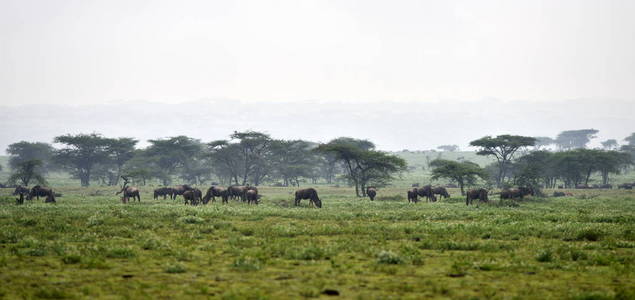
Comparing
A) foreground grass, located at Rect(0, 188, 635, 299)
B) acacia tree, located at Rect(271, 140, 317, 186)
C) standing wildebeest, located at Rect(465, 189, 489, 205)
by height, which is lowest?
foreground grass, located at Rect(0, 188, 635, 299)

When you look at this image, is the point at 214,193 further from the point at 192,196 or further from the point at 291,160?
the point at 291,160

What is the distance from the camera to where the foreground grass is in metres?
11.7

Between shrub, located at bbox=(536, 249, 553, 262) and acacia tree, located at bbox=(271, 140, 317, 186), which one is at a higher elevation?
acacia tree, located at bbox=(271, 140, 317, 186)

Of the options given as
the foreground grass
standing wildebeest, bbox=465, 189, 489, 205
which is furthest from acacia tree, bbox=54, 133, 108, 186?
standing wildebeest, bbox=465, 189, 489, 205

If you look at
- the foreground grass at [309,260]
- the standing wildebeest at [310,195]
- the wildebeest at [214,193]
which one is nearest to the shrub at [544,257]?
the foreground grass at [309,260]

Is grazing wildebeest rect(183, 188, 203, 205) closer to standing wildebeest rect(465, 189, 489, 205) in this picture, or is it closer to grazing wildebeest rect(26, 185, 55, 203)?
grazing wildebeest rect(26, 185, 55, 203)

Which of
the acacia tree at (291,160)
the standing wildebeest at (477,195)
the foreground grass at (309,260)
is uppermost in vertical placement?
the acacia tree at (291,160)

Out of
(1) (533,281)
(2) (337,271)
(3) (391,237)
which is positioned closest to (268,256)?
(2) (337,271)

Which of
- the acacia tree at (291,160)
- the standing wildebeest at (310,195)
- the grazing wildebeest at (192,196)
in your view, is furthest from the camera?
the acacia tree at (291,160)

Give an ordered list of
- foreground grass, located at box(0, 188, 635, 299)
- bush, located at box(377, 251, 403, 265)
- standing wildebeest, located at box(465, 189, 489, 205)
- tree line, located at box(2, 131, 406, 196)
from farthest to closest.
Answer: tree line, located at box(2, 131, 406, 196), standing wildebeest, located at box(465, 189, 489, 205), bush, located at box(377, 251, 403, 265), foreground grass, located at box(0, 188, 635, 299)

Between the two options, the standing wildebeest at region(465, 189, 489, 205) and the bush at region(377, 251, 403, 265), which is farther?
the standing wildebeest at region(465, 189, 489, 205)

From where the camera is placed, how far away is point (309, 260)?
15.6 metres

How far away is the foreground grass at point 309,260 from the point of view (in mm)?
11734

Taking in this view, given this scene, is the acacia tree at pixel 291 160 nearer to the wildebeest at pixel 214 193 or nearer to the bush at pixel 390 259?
the wildebeest at pixel 214 193
